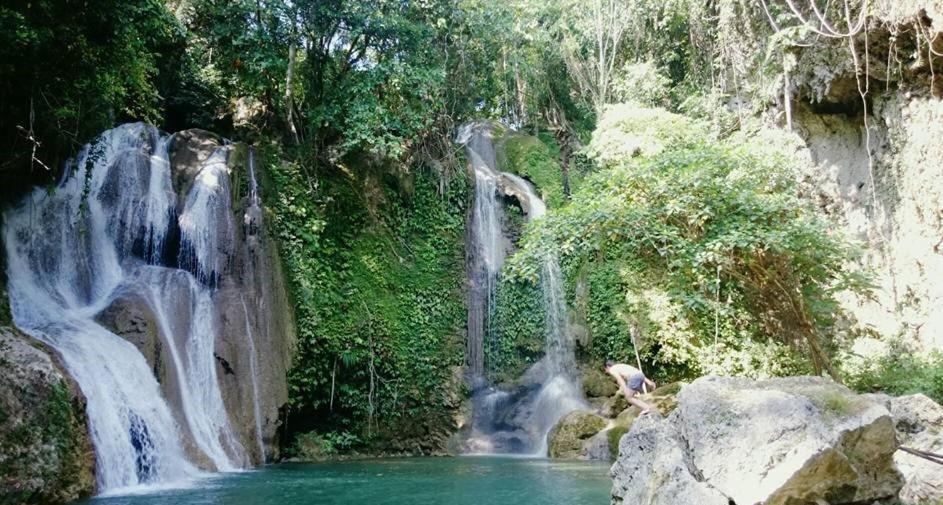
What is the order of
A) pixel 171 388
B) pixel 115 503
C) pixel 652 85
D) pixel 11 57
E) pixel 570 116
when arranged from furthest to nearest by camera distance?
pixel 570 116
pixel 652 85
pixel 171 388
pixel 11 57
pixel 115 503

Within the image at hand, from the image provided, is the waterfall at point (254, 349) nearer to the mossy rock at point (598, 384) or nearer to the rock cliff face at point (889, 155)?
the mossy rock at point (598, 384)

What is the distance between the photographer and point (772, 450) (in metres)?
4.56

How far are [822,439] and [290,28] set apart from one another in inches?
525

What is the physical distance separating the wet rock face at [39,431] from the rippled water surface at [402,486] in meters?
0.44

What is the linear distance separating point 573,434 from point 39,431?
30.1ft

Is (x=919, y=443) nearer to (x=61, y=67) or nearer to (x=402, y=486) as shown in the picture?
(x=402, y=486)

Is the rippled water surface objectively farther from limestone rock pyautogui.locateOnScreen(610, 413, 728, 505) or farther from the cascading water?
the cascading water

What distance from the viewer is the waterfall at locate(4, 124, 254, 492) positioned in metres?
8.88

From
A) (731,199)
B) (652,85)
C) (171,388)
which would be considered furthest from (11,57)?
(652,85)

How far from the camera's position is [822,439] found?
4.53 metres

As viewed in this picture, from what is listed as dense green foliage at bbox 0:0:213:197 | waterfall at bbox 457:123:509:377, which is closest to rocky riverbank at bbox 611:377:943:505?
dense green foliage at bbox 0:0:213:197

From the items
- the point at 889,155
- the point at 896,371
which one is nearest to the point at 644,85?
the point at 889,155

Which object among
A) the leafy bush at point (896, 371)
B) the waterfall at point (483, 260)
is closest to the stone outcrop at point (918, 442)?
the leafy bush at point (896, 371)

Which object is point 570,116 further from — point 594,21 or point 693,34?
point 693,34
